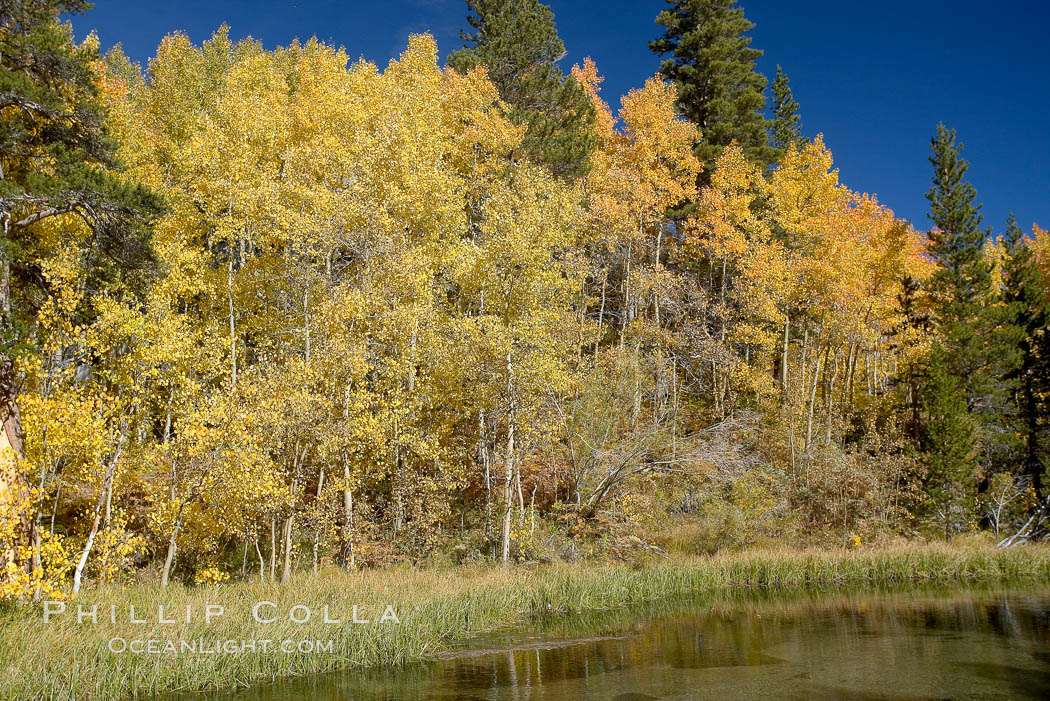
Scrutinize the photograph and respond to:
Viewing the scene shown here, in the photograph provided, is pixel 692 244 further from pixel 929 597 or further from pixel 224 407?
→ pixel 224 407

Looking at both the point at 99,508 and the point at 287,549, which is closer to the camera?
the point at 99,508

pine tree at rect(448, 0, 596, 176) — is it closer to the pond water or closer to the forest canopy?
the forest canopy

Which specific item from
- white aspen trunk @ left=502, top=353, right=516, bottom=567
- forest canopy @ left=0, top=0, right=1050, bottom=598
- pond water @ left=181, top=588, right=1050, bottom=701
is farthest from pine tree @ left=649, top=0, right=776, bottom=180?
pond water @ left=181, top=588, right=1050, bottom=701

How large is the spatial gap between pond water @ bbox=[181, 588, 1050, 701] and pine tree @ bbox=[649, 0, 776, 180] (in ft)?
64.9

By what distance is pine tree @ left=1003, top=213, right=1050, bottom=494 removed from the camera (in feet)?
80.2

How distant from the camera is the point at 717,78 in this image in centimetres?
2950

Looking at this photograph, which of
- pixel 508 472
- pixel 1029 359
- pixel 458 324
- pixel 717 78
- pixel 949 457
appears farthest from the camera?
pixel 717 78

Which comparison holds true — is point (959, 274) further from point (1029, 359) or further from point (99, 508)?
point (99, 508)

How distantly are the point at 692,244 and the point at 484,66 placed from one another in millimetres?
10548

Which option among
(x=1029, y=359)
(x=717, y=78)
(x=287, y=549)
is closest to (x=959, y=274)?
(x=1029, y=359)

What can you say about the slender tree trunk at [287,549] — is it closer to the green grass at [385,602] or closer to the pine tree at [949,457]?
the green grass at [385,602]

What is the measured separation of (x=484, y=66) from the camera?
25.2 m

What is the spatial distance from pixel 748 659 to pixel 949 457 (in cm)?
1516

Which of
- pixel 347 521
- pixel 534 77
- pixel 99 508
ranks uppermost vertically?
pixel 534 77
